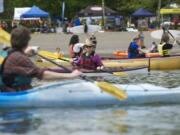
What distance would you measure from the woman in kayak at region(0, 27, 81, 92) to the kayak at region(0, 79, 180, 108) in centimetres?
28

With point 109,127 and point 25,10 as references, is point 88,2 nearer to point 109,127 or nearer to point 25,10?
point 25,10

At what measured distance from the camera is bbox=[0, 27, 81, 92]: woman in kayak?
945cm

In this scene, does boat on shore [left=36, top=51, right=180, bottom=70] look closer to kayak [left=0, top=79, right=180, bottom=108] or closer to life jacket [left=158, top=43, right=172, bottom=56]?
life jacket [left=158, top=43, right=172, bottom=56]

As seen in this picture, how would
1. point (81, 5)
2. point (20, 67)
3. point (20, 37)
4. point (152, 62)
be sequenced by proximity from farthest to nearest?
point (81, 5) < point (152, 62) < point (20, 67) < point (20, 37)

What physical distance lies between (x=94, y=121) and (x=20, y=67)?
1553mm

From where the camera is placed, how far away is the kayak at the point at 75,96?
9.98 m

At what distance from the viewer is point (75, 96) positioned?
1020cm

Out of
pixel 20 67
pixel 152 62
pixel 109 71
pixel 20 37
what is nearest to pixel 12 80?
pixel 20 67

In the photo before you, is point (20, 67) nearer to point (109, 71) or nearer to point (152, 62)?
point (109, 71)

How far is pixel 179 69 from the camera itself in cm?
1945

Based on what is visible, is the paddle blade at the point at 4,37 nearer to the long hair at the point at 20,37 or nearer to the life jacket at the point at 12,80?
the life jacket at the point at 12,80

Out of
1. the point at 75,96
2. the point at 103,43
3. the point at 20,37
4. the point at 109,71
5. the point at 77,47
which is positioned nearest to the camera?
the point at 20,37

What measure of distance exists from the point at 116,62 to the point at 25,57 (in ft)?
28.3

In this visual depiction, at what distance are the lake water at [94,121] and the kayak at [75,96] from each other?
12 centimetres
